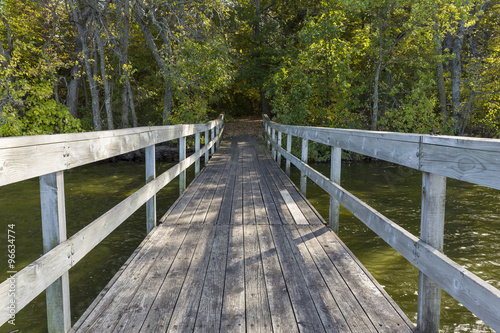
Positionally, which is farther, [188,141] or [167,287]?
[188,141]

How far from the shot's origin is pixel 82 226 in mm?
7199

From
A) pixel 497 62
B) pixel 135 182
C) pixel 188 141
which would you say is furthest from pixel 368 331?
pixel 497 62

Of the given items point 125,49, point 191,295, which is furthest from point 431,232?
point 125,49

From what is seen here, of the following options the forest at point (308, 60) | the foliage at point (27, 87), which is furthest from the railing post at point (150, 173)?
the forest at point (308, 60)

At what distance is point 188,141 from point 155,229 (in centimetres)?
1377

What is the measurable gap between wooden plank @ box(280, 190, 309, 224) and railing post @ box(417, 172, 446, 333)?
8.39 feet

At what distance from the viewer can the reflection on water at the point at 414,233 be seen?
14.8 ft

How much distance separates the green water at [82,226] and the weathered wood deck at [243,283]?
1258mm

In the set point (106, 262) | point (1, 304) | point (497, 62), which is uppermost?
point (497, 62)

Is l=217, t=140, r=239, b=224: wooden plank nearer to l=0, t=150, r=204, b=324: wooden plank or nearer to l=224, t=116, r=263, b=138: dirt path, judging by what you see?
l=0, t=150, r=204, b=324: wooden plank

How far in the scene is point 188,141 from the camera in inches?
711

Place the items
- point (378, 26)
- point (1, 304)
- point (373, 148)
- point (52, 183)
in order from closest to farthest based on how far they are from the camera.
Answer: point (1, 304)
point (52, 183)
point (373, 148)
point (378, 26)

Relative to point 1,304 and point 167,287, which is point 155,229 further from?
point 1,304

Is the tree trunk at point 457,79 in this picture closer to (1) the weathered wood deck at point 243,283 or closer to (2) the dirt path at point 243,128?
(2) the dirt path at point 243,128
